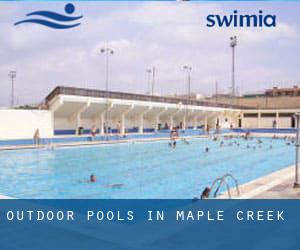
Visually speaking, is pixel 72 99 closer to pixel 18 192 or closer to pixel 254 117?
pixel 18 192

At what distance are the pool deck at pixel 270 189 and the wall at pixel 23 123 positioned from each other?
18229 millimetres

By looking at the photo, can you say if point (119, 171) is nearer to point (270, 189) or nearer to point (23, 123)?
point (270, 189)

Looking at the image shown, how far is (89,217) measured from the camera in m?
5.61

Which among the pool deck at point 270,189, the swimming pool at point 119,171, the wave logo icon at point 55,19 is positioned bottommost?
the swimming pool at point 119,171

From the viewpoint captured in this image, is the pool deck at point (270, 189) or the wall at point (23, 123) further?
the wall at point (23, 123)

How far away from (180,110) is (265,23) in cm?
2688

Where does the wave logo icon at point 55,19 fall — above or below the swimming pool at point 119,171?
above

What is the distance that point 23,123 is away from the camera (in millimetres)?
23750

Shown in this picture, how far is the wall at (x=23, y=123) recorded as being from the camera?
74.9 feet

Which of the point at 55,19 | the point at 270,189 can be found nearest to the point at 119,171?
the point at 270,189

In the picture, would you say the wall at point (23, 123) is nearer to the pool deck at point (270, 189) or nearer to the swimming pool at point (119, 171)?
the swimming pool at point (119, 171)

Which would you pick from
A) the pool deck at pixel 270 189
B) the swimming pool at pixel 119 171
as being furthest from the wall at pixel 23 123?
the pool deck at pixel 270 189

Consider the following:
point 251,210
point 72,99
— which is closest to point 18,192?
point 251,210

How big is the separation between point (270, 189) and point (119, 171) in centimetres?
698
